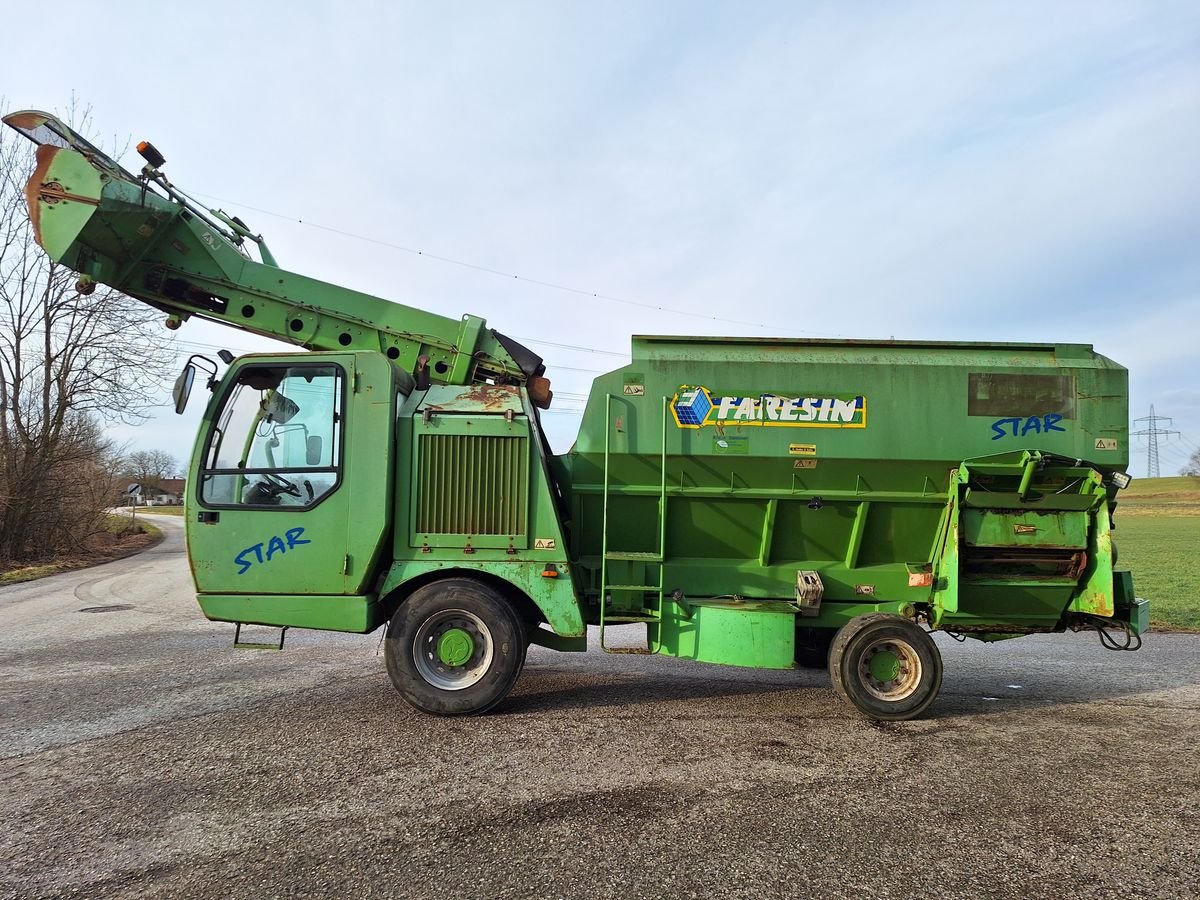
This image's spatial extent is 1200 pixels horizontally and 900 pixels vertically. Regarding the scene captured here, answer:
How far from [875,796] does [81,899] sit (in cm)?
377

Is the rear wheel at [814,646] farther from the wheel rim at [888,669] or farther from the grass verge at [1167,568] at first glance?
the grass verge at [1167,568]

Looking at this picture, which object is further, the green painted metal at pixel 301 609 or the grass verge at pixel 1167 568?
the grass verge at pixel 1167 568

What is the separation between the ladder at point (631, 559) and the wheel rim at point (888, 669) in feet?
5.29

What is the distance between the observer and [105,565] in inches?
802

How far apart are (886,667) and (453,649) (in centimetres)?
328

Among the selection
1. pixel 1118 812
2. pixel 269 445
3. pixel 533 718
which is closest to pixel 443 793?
pixel 533 718

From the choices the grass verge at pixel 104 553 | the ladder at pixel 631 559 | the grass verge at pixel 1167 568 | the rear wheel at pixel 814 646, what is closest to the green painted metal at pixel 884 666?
the rear wheel at pixel 814 646

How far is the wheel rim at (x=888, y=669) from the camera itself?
5.09 metres

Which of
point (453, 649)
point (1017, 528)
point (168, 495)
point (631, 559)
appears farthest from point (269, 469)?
point (168, 495)

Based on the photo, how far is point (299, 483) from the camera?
5.05 m

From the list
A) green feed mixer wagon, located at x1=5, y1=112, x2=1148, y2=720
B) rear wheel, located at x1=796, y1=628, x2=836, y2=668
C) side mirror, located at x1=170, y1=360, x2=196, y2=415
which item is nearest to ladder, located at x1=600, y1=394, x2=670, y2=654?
green feed mixer wagon, located at x1=5, y1=112, x2=1148, y2=720

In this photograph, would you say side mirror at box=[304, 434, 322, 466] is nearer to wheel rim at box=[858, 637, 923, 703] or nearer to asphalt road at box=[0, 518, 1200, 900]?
asphalt road at box=[0, 518, 1200, 900]

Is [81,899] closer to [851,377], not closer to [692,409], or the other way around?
[692,409]

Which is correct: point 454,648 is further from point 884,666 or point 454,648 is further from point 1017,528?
point 1017,528
